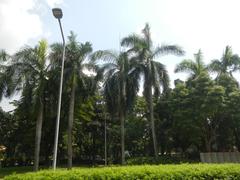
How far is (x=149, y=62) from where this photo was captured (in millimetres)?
26031

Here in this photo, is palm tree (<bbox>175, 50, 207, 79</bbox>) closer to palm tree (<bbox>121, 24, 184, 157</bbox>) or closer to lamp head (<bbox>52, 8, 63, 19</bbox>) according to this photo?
palm tree (<bbox>121, 24, 184, 157</bbox>)

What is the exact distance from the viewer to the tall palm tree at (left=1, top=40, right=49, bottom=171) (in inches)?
882

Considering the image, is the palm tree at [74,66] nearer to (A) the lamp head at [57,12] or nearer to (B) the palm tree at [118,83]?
(B) the palm tree at [118,83]

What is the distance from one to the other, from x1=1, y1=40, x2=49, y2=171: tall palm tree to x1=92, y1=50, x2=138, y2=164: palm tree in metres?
4.71

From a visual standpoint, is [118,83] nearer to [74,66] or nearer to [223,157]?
[74,66]

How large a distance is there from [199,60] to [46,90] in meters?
16.9

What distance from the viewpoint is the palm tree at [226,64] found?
3078 cm

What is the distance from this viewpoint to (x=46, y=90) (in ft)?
78.0

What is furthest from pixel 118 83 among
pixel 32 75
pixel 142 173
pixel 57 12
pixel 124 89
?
pixel 142 173

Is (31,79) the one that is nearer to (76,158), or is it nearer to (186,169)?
(186,169)

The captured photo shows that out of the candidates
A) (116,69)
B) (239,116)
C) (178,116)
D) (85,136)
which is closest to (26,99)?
(116,69)

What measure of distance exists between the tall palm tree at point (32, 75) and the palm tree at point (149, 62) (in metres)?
7.96

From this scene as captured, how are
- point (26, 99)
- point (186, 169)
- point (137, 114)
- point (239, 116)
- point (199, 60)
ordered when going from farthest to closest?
point (137, 114)
point (199, 60)
point (239, 116)
point (26, 99)
point (186, 169)

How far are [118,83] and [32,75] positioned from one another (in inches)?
295
